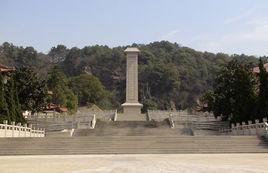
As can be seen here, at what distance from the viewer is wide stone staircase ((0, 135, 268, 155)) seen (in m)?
22.8

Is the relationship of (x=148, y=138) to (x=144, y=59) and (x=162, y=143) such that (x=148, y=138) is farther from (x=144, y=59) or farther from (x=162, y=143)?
(x=144, y=59)

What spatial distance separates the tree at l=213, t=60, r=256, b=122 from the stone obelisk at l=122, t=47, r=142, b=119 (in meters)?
9.99

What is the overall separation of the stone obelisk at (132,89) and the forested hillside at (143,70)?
4586 cm

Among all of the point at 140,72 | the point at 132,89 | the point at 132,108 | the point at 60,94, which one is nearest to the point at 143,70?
the point at 140,72

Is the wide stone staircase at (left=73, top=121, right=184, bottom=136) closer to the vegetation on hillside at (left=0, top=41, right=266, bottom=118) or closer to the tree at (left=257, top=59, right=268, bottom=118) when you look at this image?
the tree at (left=257, top=59, right=268, bottom=118)

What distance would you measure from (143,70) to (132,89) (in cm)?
7040

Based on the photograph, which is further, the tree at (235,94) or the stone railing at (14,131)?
the tree at (235,94)

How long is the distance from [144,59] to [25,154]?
369 ft

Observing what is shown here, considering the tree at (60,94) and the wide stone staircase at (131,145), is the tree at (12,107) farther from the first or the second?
the tree at (60,94)

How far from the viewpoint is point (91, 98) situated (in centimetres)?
10231

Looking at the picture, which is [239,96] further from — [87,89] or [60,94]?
[87,89]

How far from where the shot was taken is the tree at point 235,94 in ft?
119

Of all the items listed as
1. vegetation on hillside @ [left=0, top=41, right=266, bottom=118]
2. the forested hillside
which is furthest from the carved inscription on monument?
the forested hillside

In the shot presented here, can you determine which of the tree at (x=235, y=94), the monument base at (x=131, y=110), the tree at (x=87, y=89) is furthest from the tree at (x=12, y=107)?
the tree at (x=87, y=89)
